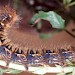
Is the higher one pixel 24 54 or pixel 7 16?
pixel 7 16

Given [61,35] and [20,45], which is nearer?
[20,45]

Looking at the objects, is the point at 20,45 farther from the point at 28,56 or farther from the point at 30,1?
the point at 30,1

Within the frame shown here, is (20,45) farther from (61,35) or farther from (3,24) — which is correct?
(61,35)

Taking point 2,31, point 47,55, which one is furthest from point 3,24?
point 47,55

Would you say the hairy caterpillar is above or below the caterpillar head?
below

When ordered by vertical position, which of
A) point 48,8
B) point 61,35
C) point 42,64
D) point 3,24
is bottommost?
point 42,64

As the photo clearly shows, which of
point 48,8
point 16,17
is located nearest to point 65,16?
point 48,8

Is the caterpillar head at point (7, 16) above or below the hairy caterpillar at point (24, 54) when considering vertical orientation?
above

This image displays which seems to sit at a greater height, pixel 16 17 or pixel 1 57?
pixel 16 17

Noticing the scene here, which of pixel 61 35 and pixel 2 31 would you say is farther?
pixel 61 35

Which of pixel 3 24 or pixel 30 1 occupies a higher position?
pixel 30 1
